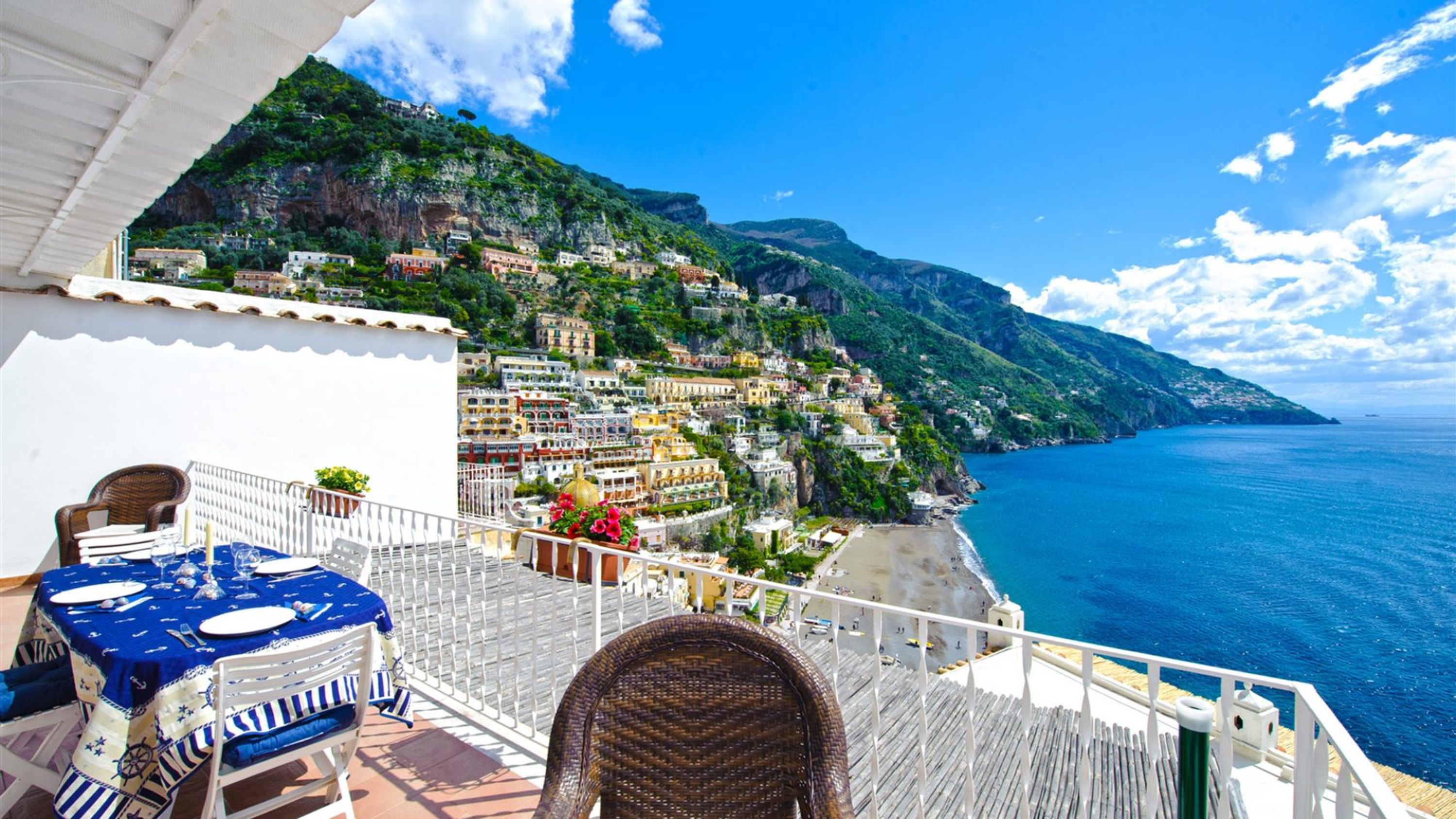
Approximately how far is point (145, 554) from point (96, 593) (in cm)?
67

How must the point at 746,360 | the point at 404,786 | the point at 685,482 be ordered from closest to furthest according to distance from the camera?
the point at 404,786 → the point at 685,482 → the point at 746,360

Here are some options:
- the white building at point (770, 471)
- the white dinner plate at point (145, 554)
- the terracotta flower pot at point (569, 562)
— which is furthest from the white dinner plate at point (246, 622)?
the white building at point (770, 471)

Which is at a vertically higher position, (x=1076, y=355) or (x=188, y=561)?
(x=1076, y=355)

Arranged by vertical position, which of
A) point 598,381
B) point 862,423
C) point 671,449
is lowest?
point 671,449

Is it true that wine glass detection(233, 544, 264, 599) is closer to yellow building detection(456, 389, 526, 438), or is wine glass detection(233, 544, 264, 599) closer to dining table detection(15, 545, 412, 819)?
dining table detection(15, 545, 412, 819)

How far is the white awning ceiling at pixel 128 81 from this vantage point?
1488 millimetres

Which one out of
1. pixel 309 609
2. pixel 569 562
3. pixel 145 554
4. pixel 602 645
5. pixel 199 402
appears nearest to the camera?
pixel 309 609

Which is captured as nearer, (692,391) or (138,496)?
(138,496)

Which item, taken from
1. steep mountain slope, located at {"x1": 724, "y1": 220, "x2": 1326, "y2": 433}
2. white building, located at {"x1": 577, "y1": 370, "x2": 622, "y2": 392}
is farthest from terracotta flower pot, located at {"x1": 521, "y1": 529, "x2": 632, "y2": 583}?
steep mountain slope, located at {"x1": 724, "y1": 220, "x2": 1326, "y2": 433}

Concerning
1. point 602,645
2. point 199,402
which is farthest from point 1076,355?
point 199,402

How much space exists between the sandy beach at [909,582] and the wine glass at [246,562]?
17529 mm

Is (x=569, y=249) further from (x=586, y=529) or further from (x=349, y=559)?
(x=349, y=559)

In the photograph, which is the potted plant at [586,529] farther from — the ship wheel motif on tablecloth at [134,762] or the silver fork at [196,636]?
the ship wheel motif on tablecloth at [134,762]

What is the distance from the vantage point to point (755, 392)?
53969 mm
